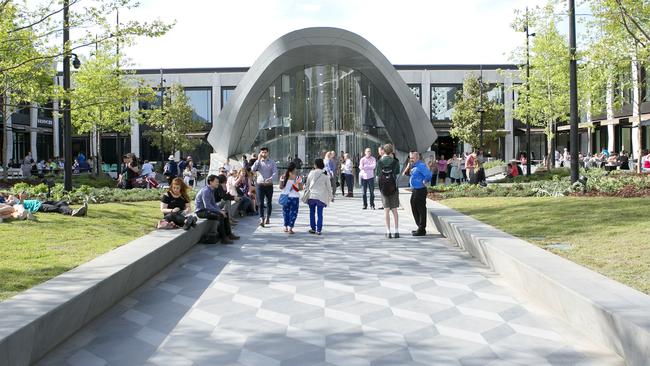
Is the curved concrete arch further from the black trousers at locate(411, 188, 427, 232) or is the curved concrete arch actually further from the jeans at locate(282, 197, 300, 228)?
the black trousers at locate(411, 188, 427, 232)

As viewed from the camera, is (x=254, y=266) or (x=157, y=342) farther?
(x=254, y=266)

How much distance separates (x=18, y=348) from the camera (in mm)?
4531

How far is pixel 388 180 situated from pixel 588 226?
377cm

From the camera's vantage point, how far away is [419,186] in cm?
1262

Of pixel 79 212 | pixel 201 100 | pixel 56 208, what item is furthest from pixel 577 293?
pixel 201 100

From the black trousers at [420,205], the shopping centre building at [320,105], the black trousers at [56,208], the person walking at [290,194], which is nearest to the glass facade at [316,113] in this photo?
the shopping centre building at [320,105]

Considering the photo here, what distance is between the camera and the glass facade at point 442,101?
2372 inches

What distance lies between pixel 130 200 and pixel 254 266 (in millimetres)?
9704

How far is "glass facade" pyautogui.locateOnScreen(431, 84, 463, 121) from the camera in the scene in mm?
60250

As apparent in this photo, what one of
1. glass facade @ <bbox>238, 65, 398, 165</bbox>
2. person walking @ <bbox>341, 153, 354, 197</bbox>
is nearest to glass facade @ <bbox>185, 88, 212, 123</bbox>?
glass facade @ <bbox>238, 65, 398, 165</bbox>

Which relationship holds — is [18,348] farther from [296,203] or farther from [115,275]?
[296,203]

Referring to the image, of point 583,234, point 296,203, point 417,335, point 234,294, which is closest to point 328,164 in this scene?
point 296,203

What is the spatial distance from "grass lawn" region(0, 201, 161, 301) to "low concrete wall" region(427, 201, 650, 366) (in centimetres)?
524

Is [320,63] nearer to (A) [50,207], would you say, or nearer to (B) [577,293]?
(A) [50,207]
